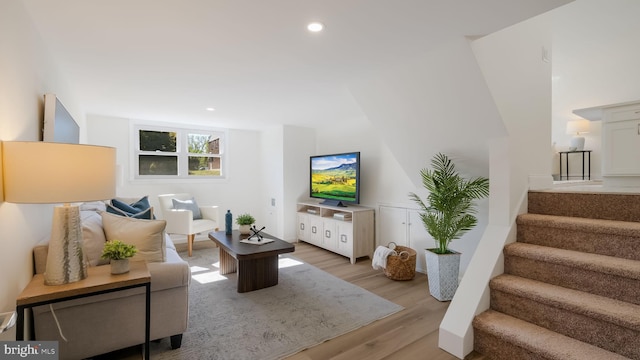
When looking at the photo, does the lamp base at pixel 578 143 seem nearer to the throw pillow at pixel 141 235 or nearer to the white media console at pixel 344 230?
the white media console at pixel 344 230

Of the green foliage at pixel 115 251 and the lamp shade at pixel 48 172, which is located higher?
the lamp shade at pixel 48 172

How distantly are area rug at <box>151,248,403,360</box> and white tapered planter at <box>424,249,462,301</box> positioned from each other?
0.50m

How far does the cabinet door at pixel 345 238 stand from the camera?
155 inches

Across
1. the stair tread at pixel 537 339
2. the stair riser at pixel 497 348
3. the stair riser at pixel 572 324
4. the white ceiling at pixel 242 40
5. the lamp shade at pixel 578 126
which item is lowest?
the stair riser at pixel 497 348

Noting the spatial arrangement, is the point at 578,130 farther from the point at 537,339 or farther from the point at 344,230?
the point at 537,339

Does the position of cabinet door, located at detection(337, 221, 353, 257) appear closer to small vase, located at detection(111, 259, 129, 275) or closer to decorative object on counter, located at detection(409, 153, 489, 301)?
decorative object on counter, located at detection(409, 153, 489, 301)

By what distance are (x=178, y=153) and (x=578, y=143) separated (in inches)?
253

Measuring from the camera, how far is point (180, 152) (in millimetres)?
5078

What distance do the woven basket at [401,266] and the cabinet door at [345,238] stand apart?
75cm

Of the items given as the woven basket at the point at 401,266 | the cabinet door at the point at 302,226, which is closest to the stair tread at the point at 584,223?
the woven basket at the point at 401,266

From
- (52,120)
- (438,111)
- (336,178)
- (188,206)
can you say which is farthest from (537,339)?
(188,206)

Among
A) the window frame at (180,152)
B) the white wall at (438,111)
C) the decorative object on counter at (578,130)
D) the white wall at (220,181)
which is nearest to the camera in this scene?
the white wall at (438,111)

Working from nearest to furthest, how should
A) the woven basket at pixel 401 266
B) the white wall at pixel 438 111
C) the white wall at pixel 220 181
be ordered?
the white wall at pixel 438 111, the woven basket at pixel 401 266, the white wall at pixel 220 181

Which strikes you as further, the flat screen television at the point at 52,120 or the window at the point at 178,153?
the window at the point at 178,153
